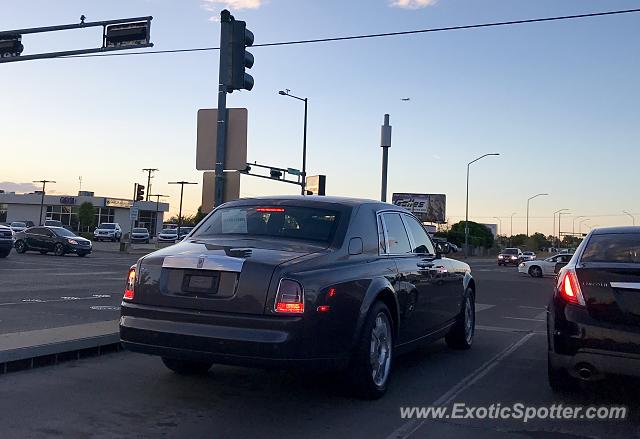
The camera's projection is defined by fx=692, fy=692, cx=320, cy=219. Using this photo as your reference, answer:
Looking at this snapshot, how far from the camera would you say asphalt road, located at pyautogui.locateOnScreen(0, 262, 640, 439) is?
5086 mm

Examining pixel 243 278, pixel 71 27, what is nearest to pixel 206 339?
pixel 243 278

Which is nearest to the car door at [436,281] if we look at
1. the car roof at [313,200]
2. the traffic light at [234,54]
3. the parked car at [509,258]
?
the car roof at [313,200]

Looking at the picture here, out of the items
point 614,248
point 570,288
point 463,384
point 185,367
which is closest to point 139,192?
point 185,367

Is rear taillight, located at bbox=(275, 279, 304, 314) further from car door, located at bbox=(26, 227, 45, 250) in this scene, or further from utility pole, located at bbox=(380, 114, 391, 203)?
car door, located at bbox=(26, 227, 45, 250)

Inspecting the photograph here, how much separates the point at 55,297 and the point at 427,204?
70.1 meters

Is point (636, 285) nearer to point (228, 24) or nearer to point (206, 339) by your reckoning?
point (206, 339)

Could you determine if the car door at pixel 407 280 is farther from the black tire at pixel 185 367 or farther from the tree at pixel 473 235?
the tree at pixel 473 235

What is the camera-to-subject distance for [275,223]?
21.2 ft

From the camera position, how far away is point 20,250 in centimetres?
3450

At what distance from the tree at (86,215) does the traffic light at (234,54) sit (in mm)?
85299

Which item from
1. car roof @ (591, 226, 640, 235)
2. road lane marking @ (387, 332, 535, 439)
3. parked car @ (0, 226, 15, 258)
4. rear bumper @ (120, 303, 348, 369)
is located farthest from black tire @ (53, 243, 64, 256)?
car roof @ (591, 226, 640, 235)

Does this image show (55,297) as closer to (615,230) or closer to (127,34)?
(127,34)

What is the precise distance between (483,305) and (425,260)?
901cm

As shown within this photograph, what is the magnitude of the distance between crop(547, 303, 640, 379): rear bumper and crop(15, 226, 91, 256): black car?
100 feet
